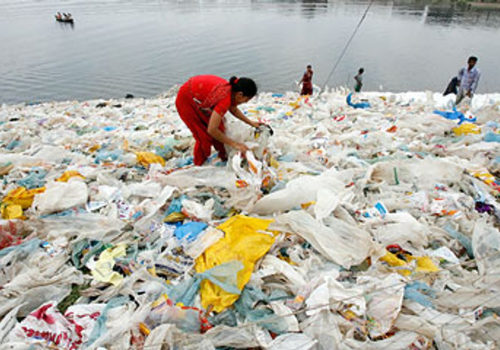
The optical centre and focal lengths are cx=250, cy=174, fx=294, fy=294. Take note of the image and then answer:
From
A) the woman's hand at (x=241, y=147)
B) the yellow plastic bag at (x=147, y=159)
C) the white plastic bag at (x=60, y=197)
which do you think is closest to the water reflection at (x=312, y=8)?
the yellow plastic bag at (x=147, y=159)

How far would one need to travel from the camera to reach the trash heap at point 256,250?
156cm

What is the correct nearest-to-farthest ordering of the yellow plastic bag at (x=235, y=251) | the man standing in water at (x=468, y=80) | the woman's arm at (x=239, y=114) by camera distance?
the yellow plastic bag at (x=235, y=251), the woman's arm at (x=239, y=114), the man standing in water at (x=468, y=80)

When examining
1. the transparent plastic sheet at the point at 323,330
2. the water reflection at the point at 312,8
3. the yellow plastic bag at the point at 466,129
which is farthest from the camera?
the water reflection at the point at 312,8

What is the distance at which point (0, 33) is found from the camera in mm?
22578

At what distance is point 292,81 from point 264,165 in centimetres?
1209

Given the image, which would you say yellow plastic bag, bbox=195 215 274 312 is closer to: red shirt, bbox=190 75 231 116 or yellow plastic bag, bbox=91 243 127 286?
yellow plastic bag, bbox=91 243 127 286

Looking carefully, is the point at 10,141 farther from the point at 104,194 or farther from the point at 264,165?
the point at 264,165

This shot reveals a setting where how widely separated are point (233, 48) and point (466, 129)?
17924 mm

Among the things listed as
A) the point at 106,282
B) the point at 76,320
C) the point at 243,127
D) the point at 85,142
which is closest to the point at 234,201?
the point at 243,127

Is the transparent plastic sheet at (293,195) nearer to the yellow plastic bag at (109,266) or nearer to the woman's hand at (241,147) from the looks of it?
the woman's hand at (241,147)

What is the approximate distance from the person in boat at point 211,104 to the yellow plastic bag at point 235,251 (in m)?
0.91

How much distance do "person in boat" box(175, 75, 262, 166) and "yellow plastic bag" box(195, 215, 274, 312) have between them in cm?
91

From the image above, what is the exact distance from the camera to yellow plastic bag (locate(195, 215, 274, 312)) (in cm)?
173

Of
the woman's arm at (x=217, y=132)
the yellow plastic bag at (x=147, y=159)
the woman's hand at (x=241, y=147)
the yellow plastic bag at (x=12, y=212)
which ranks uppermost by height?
the woman's arm at (x=217, y=132)
